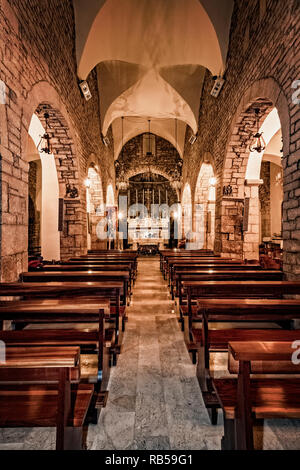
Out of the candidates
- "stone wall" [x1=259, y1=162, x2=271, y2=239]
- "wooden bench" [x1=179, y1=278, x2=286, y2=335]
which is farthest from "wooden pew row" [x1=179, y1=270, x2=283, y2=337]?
"stone wall" [x1=259, y1=162, x2=271, y2=239]

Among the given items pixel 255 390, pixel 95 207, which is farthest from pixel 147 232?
pixel 255 390

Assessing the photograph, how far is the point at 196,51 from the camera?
712 centimetres

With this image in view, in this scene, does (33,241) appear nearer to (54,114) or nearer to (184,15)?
(54,114)

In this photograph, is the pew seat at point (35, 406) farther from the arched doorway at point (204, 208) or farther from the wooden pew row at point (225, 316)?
the arched doorway at point (204, 208)

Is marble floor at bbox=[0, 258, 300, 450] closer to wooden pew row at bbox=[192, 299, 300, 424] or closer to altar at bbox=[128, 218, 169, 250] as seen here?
wooden pew row at bbox=[192, 299, 300, 424]

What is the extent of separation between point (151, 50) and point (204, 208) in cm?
541

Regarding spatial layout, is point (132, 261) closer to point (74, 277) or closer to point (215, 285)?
point (74, 277)

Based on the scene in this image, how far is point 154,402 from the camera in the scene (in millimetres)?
1993

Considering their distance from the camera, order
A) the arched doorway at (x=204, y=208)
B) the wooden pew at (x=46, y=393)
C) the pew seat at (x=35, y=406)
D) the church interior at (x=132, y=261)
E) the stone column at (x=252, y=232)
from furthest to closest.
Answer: the arched doorway at (x=204, y=208) < the stone column at (x=252, y=232) < the church interior at (x=132, y=261) < the pew seat at (x=35, y=406) < the wooden pew at (x=46, y=393)

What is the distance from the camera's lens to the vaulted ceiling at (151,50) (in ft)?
19.9

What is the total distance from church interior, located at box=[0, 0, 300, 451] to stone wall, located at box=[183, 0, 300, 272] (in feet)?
0.10

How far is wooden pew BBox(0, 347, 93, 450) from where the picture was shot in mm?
1038

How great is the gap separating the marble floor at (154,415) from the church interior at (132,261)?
0.01 metres

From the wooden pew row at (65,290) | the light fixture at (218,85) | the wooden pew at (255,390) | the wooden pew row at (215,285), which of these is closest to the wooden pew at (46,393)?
the wooden pew at (255,390)
